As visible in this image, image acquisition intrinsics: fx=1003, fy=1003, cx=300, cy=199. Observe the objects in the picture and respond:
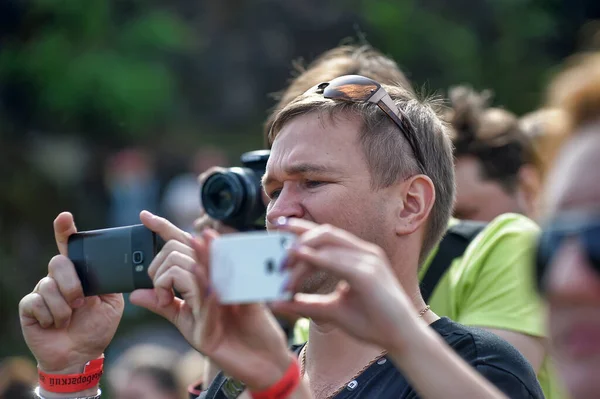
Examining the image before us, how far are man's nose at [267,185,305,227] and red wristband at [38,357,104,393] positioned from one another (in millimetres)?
620

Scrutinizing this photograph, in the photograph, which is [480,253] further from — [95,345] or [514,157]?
[95,345]

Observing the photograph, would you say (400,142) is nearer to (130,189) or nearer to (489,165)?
(489,165)

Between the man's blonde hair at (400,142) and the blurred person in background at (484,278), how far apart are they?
285mm

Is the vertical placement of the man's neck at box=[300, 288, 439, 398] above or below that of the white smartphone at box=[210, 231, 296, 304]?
below

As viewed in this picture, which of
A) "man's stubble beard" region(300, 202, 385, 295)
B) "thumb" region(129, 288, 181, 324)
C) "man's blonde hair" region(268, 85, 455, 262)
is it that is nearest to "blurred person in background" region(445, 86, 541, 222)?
"man's blonde hair" region(268, 85, 455, 262)

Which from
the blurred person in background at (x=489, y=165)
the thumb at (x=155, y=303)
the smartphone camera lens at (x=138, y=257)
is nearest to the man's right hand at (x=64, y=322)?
the smartphone camera lens at (x=138, y=257)

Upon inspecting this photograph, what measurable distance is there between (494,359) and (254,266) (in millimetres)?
828

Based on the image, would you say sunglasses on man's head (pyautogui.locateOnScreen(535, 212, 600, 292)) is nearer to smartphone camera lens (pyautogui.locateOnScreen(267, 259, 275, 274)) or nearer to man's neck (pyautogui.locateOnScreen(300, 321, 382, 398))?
smartphone camera lens (pyautogui.locateOnScreen(267, 259, 275, 274))

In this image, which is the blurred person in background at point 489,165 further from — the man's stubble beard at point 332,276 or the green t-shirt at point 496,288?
the man's stubble beard at point 332,276

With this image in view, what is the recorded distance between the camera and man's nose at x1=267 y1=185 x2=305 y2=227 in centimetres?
237

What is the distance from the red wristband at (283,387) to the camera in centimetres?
176

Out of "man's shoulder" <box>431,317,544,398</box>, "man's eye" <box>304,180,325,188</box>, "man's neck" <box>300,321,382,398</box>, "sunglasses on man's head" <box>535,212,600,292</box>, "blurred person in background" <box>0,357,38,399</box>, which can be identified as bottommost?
"blurred person in background" <box>0,357,38,399</box>

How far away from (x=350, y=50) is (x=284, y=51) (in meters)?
9.19

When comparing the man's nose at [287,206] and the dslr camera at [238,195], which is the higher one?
the man's nose at [287,206]
